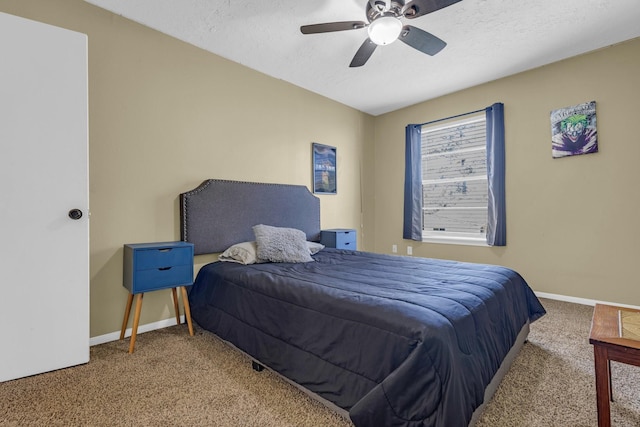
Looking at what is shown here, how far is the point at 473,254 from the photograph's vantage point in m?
3.85

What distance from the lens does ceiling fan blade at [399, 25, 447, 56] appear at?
216cm

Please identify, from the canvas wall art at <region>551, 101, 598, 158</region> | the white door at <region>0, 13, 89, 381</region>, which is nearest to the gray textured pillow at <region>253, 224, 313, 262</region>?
the white door at <region>0, 13, 89, 381</region>

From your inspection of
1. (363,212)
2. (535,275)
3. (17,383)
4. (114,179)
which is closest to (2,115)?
(114,179)

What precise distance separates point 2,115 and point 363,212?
13.1 feet

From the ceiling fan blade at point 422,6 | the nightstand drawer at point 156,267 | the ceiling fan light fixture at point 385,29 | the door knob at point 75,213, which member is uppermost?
the ceiling fan blade at point 422,6

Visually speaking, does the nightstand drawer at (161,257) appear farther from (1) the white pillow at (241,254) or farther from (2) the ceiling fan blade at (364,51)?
(2) the ceiling fan blade at (364,51)

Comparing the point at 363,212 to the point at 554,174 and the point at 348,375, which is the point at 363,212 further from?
the point at 348,375

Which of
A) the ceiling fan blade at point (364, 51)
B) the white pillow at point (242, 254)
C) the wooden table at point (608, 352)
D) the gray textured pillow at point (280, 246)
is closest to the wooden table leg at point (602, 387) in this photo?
the wooden table at point (608, 352)

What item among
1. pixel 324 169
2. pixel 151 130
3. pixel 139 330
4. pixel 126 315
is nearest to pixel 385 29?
pixel 151 130

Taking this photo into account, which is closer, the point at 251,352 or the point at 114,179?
the point at 251,352

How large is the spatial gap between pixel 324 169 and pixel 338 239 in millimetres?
1025

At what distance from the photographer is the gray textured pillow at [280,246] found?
8.64 feet

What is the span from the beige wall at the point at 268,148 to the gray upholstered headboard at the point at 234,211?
0.15 meters

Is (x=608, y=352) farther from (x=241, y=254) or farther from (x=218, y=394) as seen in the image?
(x=241, y=254)
